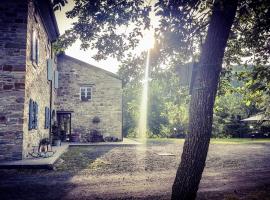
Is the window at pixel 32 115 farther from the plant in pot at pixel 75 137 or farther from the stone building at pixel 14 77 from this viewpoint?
the plant in pot at pixel 75 137

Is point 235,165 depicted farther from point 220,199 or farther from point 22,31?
point 22,31

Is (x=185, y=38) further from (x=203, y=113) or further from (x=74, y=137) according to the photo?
(x=74, y=137)

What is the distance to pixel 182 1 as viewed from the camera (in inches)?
188

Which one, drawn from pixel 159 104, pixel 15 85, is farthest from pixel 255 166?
pixel 159 104

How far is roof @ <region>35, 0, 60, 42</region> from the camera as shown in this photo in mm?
11539

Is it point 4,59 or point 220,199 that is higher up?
point 4,59

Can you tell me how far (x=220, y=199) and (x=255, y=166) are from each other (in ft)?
17.1

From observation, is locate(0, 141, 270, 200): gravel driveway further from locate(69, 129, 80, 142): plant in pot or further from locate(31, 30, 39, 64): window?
locate(69, 129, 80, 142): plant in pot

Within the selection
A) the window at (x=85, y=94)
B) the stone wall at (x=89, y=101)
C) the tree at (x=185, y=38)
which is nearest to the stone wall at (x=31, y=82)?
the tree at (x=185, y=38)

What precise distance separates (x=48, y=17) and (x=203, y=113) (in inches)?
434

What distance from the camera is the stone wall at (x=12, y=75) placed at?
9664 millimetres

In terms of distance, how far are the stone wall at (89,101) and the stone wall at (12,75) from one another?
1067 cm

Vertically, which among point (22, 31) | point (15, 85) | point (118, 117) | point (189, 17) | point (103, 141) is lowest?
point (103, 141)

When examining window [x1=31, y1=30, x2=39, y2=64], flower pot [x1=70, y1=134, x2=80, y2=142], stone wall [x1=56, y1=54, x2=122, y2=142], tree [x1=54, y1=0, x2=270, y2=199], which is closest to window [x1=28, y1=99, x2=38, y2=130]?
window [x1=31, y1=30, x2=39, y2=64]
